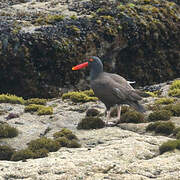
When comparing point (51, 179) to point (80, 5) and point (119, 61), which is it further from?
point (80, 5)

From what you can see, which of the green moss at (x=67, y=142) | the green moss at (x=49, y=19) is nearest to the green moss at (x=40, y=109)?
the green moss at (x=67, y=142)

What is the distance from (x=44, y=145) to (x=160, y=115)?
6.69 meters

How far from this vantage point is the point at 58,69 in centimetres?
3544

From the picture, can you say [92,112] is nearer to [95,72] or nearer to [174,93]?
[95,72]

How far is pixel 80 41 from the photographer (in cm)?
3659

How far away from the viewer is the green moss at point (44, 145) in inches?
693

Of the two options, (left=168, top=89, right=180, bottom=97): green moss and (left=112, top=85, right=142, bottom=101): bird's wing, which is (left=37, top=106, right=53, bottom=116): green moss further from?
(left=168, top=89, right=180, bottom=97): green moss

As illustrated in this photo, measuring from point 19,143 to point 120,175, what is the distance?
663 cm

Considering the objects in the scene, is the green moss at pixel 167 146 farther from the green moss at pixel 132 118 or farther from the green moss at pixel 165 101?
the green moss at pixel 165 101

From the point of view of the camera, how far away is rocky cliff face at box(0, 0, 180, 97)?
113 ft

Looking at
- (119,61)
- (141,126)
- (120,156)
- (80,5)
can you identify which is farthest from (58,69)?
(120,156)

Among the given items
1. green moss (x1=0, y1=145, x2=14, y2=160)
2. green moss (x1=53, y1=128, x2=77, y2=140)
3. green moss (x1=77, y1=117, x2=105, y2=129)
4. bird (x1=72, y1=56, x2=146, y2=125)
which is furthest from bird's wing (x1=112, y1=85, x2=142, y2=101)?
green moss (x1=0, y1=145, x2=14, y2=160)

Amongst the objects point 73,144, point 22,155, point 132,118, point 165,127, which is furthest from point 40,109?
point 22,155

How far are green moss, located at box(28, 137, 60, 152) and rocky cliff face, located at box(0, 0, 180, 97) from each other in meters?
16.1
